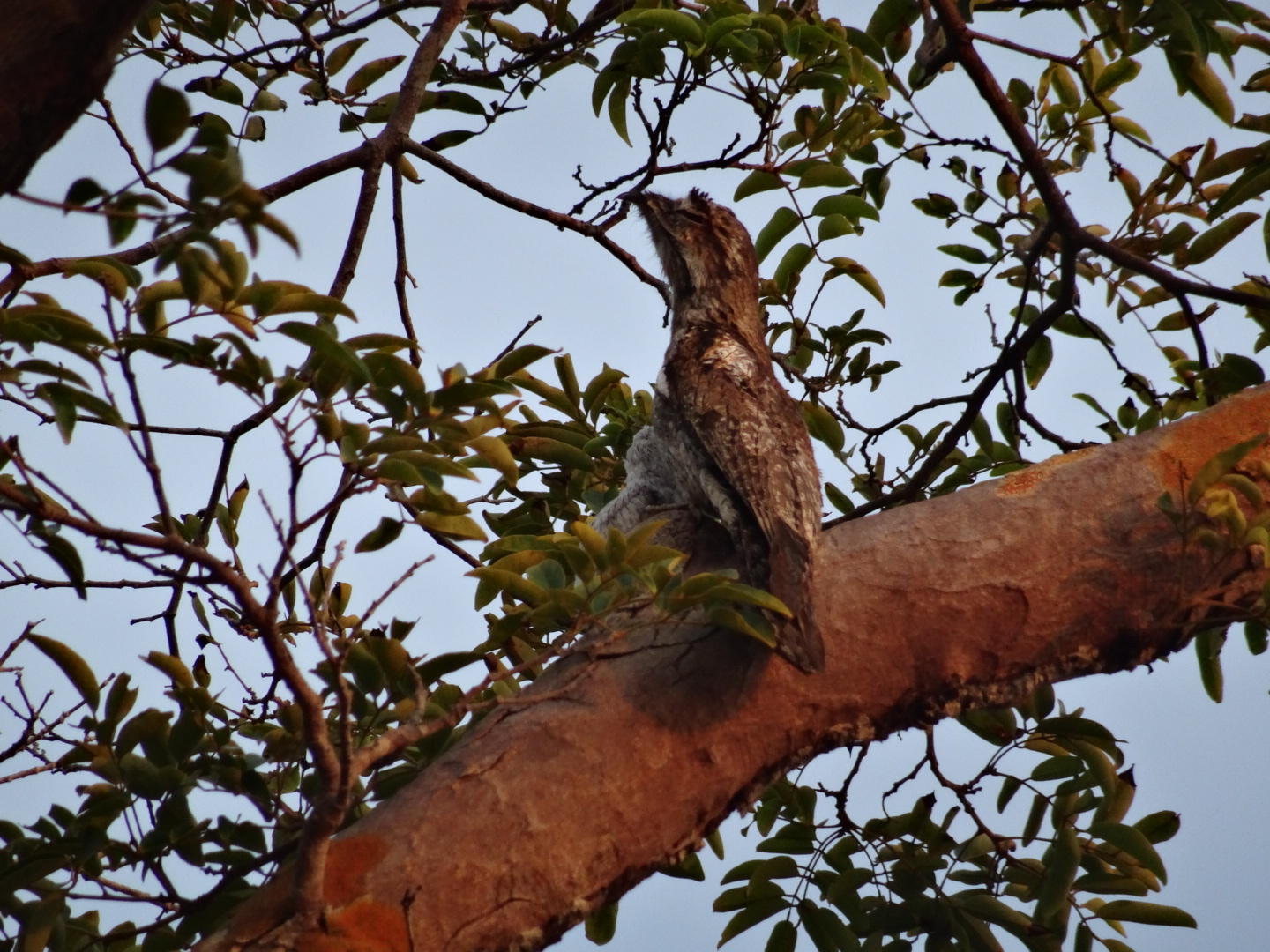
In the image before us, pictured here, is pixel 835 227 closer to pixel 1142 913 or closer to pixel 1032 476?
pixel 1032 476

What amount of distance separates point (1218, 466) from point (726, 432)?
1373 millimetres

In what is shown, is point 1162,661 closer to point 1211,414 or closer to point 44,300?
point 1211,414

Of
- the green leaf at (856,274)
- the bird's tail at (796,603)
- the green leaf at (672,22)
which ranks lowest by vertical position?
the bird's tail at (796,603)

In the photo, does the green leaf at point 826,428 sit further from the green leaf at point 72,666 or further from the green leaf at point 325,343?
the green leaf at point 72,666

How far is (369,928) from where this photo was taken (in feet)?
6.91

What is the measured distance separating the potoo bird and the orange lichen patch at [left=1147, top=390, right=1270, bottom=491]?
92 centimetres

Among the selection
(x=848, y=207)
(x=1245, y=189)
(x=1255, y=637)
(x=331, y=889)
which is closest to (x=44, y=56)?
(x=331, y=889)

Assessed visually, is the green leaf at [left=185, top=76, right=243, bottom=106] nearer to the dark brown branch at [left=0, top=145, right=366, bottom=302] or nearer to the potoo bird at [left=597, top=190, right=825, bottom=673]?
the dark brown branch at [left=0, top=145, right=366, bottom=302]

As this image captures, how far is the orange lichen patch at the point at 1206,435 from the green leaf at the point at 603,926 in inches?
72.5

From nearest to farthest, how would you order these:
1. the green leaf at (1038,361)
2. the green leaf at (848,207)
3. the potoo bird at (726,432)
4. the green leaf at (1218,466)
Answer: the green leaf at (1218,466) → the potoo bird at (726,432) → the green leaf at (848,207) → the green leaf at (1038,361)

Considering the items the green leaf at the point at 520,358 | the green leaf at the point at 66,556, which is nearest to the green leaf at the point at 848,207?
the green leaf at the point at 520,358

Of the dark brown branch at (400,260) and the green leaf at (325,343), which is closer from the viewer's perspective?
the green leaf at (325,343)

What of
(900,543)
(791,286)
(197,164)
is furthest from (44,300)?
(791,286)

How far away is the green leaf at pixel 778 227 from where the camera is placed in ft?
11.7
